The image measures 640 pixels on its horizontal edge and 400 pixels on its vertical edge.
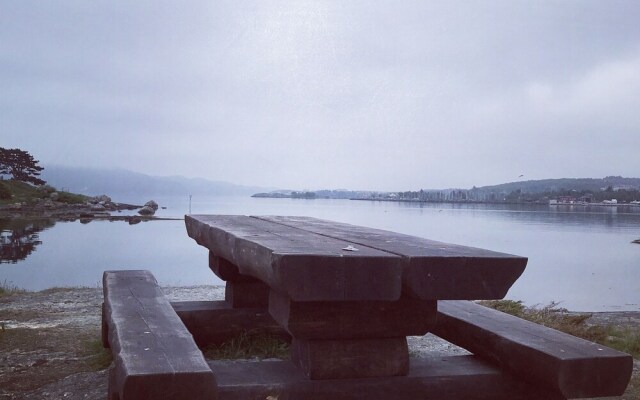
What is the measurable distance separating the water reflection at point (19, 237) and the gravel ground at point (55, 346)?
2070cm

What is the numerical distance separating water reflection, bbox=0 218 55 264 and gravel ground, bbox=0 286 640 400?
20704mm

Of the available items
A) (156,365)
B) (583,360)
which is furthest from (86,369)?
(583,360)

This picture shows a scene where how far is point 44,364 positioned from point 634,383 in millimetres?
4536

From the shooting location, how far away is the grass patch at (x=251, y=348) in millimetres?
4305

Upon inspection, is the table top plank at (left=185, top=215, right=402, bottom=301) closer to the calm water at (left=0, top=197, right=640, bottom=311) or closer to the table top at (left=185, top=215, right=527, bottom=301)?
the table top at (left=185, top=215, right=527, bottom=301)

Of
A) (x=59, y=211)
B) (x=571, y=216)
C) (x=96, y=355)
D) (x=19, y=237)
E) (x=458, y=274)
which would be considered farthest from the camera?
(x=571, y=216)

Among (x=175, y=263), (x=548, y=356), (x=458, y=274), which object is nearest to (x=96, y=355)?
(x=458, y=274)

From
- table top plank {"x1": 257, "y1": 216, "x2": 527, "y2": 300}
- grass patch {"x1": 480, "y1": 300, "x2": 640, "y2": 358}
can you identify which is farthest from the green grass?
table top plank {"x1": 257, "y1": 216, "x2": 527, "y2": 300}

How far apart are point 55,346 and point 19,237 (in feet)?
119

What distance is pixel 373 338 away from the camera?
9.26 ft

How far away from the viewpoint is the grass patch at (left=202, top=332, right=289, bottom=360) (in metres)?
4.30

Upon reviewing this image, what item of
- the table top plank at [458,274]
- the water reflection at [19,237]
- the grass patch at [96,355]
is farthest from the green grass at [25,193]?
the table top plank at [458,274]

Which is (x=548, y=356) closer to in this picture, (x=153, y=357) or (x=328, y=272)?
(x=328, y=272)

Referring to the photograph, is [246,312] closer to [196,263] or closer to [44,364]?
[44,364]
